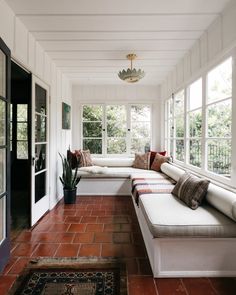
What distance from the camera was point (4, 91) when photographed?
2150 millimetres

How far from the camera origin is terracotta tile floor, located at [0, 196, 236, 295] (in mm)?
1814

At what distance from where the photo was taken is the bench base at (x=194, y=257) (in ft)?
6.31

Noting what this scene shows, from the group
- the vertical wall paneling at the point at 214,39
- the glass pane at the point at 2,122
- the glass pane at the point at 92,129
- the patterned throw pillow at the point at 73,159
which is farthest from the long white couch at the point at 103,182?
the vertical wall paneling at the point at 214,39

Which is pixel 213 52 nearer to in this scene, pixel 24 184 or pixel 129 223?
pixel 129 223

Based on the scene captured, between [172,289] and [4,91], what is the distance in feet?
7.65

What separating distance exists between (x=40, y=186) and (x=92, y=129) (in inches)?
103

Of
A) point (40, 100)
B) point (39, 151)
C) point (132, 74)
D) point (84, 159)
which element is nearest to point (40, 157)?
point (39, 151)

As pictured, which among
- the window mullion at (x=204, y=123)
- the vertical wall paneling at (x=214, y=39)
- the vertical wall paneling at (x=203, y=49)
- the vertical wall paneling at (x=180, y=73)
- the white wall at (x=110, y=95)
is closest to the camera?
the vertical wall paneling at (x=214, y=39)

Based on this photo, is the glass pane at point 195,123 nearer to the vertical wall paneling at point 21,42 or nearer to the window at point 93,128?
the vertical wall paneling at point 21,42

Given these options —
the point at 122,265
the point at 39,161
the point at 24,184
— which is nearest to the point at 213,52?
the point at 122,265

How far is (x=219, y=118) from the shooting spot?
2652 millimetres

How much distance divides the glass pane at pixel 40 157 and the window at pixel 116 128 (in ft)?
7.25

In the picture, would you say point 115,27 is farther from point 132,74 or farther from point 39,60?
point 39,60

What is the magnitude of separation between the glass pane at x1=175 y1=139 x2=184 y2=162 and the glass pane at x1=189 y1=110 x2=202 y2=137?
46 centimetres
